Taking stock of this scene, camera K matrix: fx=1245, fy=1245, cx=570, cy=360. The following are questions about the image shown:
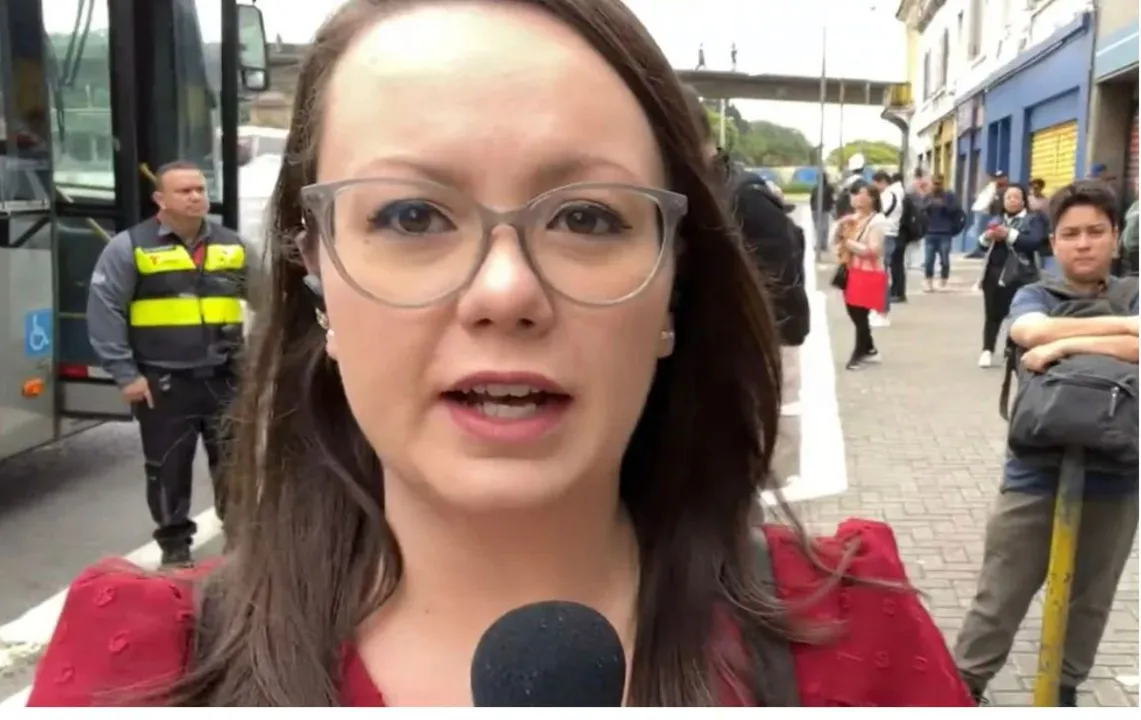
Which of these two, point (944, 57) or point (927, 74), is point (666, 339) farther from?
point (927, 74)

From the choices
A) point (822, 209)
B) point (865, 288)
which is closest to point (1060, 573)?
point (865, 288)

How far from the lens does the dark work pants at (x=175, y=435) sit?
502 cm

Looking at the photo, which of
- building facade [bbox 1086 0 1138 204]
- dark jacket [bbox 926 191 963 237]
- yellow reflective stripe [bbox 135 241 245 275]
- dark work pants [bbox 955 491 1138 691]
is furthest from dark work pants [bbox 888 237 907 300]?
dark work pants [bbox 955 491 1138 691]

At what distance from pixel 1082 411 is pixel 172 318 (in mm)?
3384

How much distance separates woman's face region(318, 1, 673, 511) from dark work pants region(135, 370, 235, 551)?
158 inches

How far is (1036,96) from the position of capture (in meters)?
18.9

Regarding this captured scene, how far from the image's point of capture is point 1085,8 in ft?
49.8

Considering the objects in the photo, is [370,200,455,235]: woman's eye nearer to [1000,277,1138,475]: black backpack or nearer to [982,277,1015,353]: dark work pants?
[1000,277,1138,475]: black backpack

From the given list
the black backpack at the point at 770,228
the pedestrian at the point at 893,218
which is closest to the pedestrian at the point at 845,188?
the pedestrian at the point at 893,218

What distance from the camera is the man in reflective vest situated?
4.89 m

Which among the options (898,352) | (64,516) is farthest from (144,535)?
(898,352)

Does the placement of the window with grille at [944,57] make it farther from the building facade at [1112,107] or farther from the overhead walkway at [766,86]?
the overhead walkway at [766,86]

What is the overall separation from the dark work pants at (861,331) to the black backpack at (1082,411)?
6453mm

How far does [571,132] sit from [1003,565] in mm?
3141
